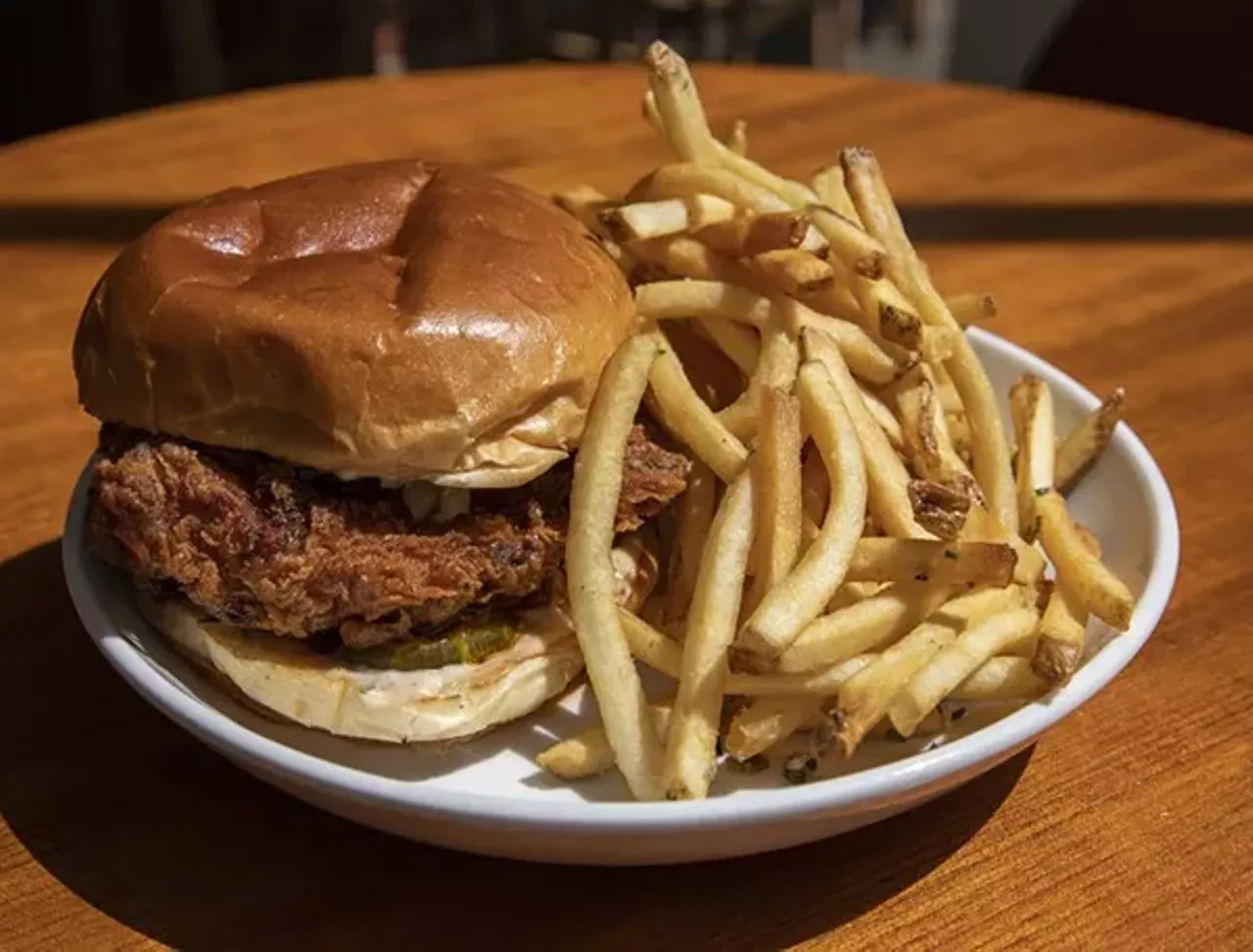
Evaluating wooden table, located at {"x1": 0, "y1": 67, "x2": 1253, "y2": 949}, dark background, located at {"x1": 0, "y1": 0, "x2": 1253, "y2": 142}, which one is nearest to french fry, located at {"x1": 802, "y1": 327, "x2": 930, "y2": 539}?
wooden table, located at {"x1": 0, "y1": 67, "x2": 1253, "y2": 949}

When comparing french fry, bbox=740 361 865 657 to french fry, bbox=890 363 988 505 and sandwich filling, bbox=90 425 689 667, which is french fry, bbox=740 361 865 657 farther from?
sandwich filling, bbox=90 425 689 667

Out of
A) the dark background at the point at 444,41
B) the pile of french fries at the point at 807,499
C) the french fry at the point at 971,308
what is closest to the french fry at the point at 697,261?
the pile of french fries at the point at 807,499

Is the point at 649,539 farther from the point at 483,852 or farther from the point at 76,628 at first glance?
the point at 76,628

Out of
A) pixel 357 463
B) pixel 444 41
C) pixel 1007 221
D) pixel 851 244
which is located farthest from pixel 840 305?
pixel 444 41

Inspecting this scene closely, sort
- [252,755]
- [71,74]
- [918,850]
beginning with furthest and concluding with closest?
[71,74]
[918,850]
[252,755]

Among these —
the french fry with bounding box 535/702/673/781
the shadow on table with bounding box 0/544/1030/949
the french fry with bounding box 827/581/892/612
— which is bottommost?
the shadow on table with bounding box 0/544/1030/949

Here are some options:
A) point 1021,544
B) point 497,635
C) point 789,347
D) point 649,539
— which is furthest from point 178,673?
point 1021,544
